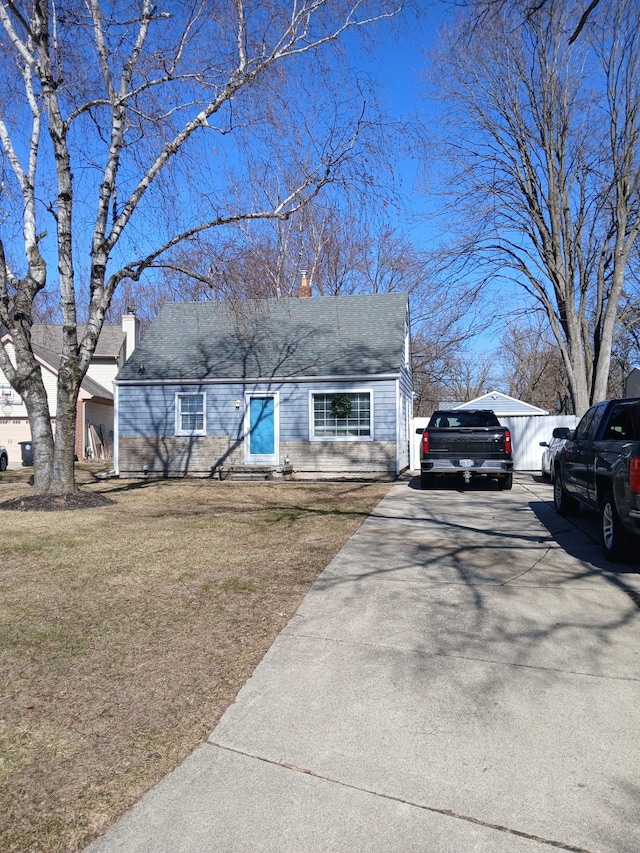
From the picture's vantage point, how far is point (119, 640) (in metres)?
4.75

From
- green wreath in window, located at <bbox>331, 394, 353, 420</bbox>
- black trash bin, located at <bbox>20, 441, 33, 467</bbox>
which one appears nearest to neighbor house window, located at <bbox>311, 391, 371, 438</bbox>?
green wreath in window, located at <bbox>331, 394, 353, 420</bbox>

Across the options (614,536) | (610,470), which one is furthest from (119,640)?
(610,470)

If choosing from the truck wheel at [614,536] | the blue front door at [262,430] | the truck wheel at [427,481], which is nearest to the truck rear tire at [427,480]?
the truck wheel at [427,481]

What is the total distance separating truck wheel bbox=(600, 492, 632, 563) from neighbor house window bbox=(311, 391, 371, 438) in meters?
10.9

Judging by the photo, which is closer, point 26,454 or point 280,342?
point 280,342

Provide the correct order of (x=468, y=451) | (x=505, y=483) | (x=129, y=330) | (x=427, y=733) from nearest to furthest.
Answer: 1. (x=427, y=733)
2. (x=468, y=451)
3. (x=505, y=483)
4. (x=129, y=330)

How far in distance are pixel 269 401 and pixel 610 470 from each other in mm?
12538

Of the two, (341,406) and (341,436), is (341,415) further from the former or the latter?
(341,436)

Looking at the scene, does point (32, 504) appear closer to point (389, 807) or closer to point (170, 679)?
point (170, 679)

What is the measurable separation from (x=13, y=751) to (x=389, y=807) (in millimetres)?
1823

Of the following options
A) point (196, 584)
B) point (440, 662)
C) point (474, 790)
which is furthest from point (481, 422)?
point (474, 790)

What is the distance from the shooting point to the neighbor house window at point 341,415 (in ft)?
59.4

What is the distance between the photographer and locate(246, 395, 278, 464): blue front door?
1870cm

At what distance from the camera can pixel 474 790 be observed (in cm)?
295
